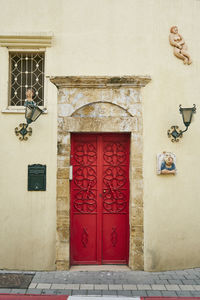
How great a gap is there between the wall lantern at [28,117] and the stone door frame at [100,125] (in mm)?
472

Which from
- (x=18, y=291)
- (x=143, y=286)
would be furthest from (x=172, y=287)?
(x=18, y=291)

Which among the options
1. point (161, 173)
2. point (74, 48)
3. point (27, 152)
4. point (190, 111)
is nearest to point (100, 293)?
point (161, 173)

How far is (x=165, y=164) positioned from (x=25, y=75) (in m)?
3.13

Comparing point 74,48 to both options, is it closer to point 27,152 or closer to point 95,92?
point 95,92

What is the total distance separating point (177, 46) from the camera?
5.06m

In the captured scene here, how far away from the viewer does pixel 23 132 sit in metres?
4.98

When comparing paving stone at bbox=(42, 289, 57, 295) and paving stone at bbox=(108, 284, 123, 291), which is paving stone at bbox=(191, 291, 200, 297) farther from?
paving stone at bbox=(42, 289, 57, 295)

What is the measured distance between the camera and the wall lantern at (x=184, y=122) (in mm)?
4750

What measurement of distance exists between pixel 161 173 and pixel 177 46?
2363mm

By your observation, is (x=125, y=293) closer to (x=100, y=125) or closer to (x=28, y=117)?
(x=100, y=125)

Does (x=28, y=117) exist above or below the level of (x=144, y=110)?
below


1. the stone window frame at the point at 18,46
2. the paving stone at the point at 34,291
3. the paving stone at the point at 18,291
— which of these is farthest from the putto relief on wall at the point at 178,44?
the paving stone at the point at 18,291

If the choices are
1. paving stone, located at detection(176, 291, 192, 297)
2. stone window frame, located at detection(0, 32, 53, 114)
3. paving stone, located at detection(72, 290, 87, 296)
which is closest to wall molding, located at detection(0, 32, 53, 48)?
stone window frame, located at detection(0, 32, 53, 114)

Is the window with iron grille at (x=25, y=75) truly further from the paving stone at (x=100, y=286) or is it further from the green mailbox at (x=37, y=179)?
the paving stone at (x=100, y=286)
